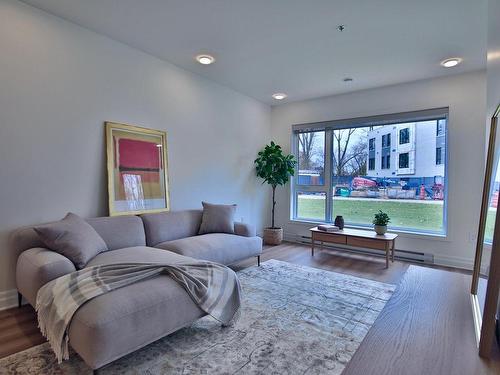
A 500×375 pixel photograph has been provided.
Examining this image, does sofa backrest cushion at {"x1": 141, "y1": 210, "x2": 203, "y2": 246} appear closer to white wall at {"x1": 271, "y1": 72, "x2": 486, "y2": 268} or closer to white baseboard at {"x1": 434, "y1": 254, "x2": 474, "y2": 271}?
white wall at {"x1": 271, "y1": 72, "x2": 486, "y2": 268}

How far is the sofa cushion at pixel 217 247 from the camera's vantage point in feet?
9.95

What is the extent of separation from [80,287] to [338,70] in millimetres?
3793

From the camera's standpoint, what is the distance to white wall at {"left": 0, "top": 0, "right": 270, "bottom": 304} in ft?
8.37

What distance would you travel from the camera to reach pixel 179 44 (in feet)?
10.8

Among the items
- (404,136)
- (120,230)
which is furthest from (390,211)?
(120,230)

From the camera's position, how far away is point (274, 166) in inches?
201

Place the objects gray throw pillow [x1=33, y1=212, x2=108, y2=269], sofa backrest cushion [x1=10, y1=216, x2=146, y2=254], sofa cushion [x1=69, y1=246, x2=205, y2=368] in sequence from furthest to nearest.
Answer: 1. sofa backrest cushion [x1=10, y1=216, x2=146, y2=254]
2. gray throw pillow [x1=33, y1=212, x2=108, y2=269]
3. sofa cushion [x1=69, y1=246, x2=205, y2=368]

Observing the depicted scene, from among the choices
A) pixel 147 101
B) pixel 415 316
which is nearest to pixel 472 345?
pixel 415 316

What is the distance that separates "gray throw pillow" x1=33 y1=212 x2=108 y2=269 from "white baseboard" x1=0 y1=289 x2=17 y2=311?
2.40ft

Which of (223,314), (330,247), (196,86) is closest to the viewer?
(223,314)

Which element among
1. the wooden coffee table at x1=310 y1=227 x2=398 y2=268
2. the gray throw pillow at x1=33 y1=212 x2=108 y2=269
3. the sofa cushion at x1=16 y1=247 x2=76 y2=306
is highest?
the gray throw pillow at x1=33 y1=212 x2=108 y2=269

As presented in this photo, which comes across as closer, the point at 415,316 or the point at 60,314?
the point at 415,316

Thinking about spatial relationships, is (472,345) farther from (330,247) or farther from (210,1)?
(330,247)

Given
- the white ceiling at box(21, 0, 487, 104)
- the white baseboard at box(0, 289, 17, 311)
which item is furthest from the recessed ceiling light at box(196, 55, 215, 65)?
the white baseboard at box(0, 289, 17, 311)
